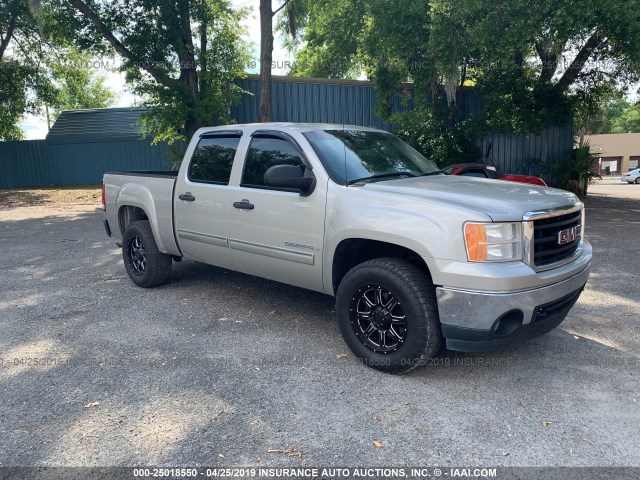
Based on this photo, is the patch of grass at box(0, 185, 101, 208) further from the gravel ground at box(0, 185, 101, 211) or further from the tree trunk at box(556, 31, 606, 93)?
the tree trunk at box(556, 31, 606, 93)

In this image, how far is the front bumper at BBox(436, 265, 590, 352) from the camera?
11.3 feet

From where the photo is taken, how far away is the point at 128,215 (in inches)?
265

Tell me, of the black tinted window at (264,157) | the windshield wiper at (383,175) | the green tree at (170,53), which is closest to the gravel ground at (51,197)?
the green tree at (170,53)

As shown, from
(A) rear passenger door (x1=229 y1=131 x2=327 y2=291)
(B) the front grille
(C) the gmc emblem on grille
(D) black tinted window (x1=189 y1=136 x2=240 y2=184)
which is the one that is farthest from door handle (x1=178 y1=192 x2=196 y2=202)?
(C) the gmc emblem on grille

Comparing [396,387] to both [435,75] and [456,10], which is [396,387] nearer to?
[456,10]

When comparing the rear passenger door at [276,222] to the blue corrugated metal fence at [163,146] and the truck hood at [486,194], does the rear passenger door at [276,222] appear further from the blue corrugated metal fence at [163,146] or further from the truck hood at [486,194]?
the blue corrugated metal fence at [163,146]

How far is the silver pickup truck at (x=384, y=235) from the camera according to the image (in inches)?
139

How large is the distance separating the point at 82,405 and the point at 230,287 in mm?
2965

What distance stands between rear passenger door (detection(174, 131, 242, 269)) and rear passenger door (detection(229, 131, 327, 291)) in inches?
7.4

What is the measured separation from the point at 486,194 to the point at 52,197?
19.6 metres

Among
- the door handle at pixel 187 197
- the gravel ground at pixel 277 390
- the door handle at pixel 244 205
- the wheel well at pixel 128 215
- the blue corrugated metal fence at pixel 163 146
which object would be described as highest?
the blue corrugated metal fence at pixel 163 146

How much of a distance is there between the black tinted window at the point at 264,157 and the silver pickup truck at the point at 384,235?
0.01 m

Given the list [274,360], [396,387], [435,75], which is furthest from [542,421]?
[435,75]

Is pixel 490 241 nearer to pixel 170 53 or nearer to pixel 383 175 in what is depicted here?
pixel 383 175
